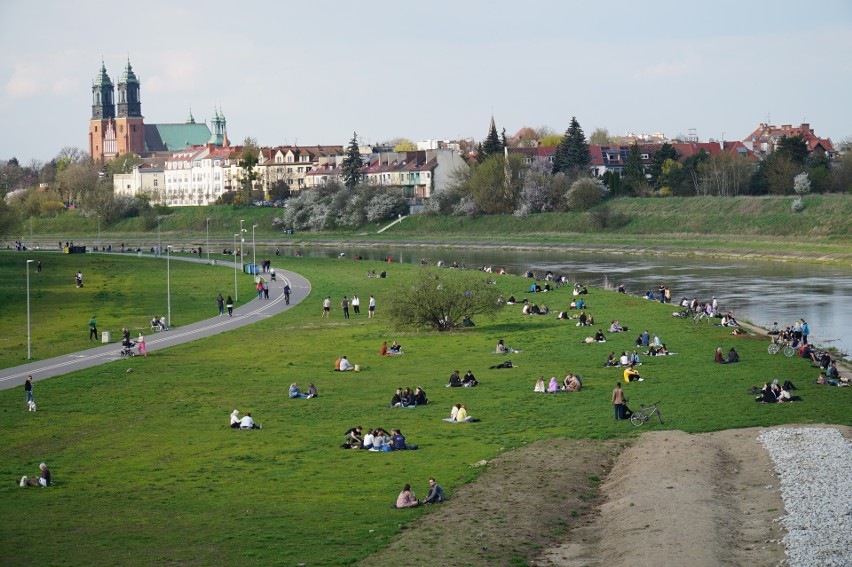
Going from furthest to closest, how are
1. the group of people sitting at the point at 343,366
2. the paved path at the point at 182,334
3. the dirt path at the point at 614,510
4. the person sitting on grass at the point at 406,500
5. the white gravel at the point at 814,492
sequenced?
the paved path at the point at 182,334
the group of people sitting at the point at 343,366
the person sitting on grass at the point at 406,500
the dirt path at the point at 614,510
the white gravel at the point at 814,492

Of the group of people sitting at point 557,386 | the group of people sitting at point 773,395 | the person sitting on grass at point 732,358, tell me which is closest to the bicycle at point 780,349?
the person sitting on grass at point 732,358

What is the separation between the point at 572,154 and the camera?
143625 mm

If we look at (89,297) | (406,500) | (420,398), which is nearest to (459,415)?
(420,398)

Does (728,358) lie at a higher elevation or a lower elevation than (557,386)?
higher

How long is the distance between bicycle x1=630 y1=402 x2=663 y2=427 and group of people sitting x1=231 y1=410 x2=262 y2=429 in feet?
34.6

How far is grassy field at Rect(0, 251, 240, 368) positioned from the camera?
5471cm

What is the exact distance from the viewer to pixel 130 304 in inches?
2751

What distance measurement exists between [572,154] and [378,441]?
116850 mm

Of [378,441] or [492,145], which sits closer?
[378,441]

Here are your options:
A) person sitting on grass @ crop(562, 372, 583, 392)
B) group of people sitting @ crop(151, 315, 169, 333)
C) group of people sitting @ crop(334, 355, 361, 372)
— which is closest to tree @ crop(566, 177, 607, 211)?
group of people sitting @ crop(151, 315, 169, 333)

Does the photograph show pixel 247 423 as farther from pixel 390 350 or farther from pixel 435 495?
pixel 390 350

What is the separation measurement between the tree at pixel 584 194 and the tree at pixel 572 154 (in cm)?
1037

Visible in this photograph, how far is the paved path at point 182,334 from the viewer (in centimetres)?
4378

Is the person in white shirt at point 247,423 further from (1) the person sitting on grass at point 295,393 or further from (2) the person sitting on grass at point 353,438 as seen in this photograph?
(1) the person sitting on grass at point 295,393
